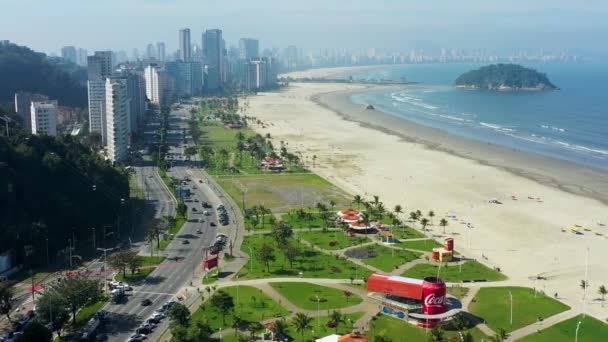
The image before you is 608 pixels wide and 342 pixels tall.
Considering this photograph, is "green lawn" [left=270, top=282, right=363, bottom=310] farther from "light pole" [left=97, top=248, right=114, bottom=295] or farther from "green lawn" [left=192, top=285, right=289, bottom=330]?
"light pole" [left=97, top=248, right=114, bottom=295]

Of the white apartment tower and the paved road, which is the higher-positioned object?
the white apartment tower

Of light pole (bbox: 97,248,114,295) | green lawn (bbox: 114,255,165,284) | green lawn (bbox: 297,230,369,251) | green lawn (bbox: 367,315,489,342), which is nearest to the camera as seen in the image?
green lawn (bbox: 367,315,489,342)

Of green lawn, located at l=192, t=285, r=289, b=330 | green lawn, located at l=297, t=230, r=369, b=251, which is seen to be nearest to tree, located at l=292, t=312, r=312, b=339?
green lawn, located at l=192, t=285, r=289, b=330

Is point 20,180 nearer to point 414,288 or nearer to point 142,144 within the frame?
point 414,288

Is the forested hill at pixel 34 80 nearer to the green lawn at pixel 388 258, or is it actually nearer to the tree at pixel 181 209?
the tree at pixel 181 209

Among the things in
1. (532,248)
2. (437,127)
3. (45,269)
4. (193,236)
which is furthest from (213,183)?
(437,127)

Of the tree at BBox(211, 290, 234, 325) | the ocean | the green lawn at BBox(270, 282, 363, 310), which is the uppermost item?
the ocean
